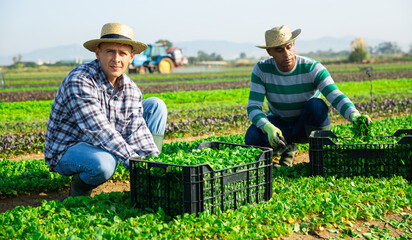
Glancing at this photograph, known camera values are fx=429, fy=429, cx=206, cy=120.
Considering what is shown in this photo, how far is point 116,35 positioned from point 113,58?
22 cm

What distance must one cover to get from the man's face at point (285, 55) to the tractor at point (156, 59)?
33962 mm

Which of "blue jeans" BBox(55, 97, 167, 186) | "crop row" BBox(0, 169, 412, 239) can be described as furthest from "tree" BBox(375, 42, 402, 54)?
"blue jeans" BBox(55, 97, 167, 186)

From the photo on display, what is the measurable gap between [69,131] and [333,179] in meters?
2.69

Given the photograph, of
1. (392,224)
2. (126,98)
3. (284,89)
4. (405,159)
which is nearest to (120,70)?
(126,98)

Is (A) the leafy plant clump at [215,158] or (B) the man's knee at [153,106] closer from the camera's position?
(A) the leafy plant clump at [215,158]

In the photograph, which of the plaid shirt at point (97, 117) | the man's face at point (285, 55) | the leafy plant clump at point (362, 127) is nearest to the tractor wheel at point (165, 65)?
the man's face at point (285, 55)

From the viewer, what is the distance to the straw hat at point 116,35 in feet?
12.8

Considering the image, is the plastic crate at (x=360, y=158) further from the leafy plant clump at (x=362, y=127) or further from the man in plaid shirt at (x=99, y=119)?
the man in plaid shirt at (x=99, y=119)

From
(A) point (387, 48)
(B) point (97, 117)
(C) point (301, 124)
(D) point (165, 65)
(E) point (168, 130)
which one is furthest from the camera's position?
(A) point (387, 48)

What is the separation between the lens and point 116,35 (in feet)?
13.0

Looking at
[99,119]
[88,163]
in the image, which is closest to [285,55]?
[99,119]

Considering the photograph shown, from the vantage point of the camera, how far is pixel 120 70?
157 inches

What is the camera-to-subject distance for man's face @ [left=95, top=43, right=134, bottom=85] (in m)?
3.95

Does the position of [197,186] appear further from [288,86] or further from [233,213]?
[288,86]
